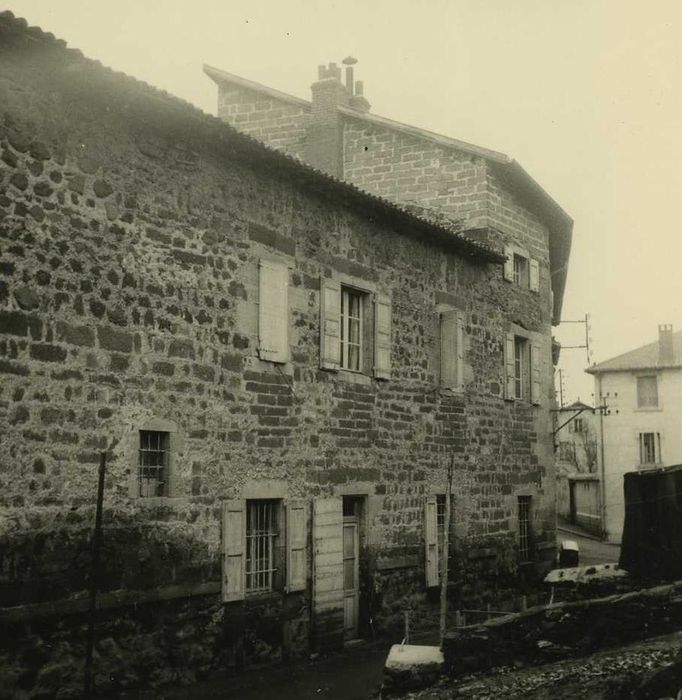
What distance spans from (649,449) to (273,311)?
29099 mm

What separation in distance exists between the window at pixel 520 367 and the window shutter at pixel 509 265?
1.17 m

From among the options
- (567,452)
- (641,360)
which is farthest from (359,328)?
(567,452)

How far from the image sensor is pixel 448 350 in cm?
1430

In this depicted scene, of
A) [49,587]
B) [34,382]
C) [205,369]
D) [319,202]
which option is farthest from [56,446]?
[319,202]

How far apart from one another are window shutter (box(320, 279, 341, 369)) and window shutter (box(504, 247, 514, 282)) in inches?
207

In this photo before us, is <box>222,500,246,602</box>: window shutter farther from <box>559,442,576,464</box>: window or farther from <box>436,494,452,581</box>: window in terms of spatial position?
<box>559,442,576,464</box>: window

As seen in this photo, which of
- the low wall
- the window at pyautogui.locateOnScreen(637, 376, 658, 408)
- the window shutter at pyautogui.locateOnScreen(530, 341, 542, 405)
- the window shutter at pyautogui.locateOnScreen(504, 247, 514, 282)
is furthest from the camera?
the window at pyautogui.locateOnScreen(637, 376, 658, 408)

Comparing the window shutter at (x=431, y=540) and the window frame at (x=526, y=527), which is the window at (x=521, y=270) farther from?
the window shutter at (x=431, y=540)

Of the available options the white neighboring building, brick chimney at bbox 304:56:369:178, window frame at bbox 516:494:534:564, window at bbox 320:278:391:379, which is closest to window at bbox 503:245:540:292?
brick chimney at bbox 304:56:369:178

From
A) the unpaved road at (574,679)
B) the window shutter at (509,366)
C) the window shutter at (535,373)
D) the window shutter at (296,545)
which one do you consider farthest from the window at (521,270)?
the unpaved road at (574,679)

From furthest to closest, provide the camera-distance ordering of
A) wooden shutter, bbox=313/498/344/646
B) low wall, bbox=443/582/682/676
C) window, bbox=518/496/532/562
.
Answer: window, bbox=518/496/532/562 → wooden shutter, bbox=313/498/344/646 → low wall, bbox=443/582/682/676

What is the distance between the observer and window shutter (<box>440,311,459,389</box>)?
46.6 ft

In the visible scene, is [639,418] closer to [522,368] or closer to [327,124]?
[522,368]

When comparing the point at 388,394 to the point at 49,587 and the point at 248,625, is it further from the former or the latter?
the point at 49,587
